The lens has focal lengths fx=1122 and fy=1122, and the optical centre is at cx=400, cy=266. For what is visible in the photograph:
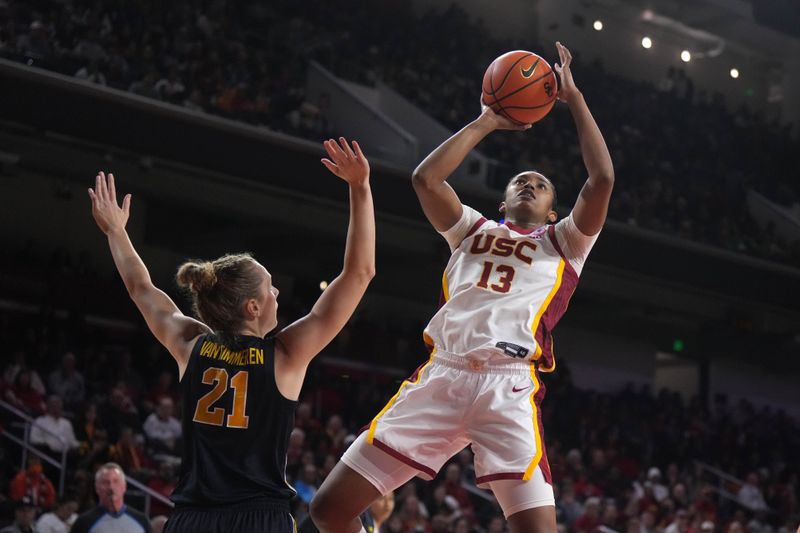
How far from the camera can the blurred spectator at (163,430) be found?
42.7 ft

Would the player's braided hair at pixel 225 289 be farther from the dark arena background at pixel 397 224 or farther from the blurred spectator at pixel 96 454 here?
the blurred spectator at pixel 96 454

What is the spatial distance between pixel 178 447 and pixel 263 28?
1052cm

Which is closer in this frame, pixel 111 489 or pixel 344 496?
pixel 344 496

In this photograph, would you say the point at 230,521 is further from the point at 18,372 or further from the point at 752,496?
the point at 752,496

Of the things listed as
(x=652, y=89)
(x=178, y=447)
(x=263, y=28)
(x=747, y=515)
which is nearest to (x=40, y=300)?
(x=178, y=447)

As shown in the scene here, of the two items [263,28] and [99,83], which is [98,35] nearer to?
[99,83]

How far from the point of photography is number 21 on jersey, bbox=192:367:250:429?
139 inches

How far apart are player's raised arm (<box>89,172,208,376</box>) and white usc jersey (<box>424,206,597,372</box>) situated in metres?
1.40

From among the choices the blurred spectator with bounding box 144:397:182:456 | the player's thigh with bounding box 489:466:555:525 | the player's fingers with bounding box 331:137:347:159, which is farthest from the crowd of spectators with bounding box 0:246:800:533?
the player's fingers with bounding box 331:137:347:159

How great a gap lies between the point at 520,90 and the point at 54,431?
8877mm

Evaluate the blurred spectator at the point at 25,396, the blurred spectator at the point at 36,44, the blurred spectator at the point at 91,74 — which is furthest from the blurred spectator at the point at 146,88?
the blurred spectator at the point at 25,396

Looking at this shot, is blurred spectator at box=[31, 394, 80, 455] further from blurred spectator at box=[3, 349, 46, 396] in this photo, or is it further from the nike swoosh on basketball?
the nike swoosh on basketball

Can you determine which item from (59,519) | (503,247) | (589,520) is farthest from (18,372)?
(503,247)

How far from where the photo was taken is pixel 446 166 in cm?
509
